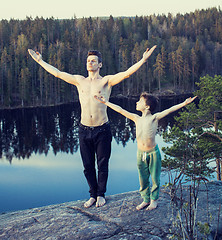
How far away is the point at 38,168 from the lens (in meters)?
27.6

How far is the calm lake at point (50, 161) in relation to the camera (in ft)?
73.2

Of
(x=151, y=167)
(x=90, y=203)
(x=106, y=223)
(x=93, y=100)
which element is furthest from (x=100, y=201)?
(x=93, y=100)

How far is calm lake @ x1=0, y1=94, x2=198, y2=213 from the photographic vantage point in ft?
73.2

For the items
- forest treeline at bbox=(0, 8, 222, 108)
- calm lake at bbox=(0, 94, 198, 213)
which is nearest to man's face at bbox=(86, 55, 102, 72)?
calm lake at bbox=(0, 94, 198, 213)

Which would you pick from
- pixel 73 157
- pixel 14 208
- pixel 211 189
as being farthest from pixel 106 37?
pixel 211 189

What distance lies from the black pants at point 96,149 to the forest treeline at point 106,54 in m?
50.5

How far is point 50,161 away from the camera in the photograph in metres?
29.1

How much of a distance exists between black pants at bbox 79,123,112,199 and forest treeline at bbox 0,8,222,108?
50.5 meters

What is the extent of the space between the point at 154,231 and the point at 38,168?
78.6 ft

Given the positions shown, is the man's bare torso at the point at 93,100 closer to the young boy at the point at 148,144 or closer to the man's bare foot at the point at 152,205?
the young boy at the point at 148,144

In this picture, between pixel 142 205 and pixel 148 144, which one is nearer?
pixel 148 144

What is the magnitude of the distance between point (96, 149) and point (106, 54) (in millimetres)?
68343

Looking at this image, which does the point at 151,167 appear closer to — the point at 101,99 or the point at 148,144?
the point at 148,144

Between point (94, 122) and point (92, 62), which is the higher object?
point (92, 62)
